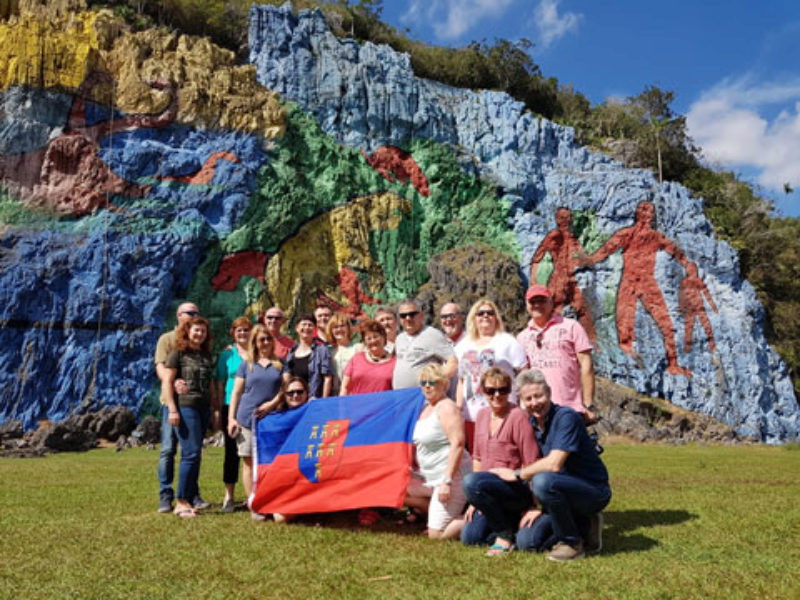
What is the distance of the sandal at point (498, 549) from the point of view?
4.39m

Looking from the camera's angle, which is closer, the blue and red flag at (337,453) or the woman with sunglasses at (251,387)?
the blue and red flag at (337,453)

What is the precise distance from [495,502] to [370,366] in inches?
81.3

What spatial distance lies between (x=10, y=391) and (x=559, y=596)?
19.8 m

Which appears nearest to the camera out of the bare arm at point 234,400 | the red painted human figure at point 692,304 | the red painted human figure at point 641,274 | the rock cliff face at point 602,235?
the bare arm at point 234,400

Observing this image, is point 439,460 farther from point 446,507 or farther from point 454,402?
point 454,402

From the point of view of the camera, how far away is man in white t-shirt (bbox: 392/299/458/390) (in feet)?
19.3

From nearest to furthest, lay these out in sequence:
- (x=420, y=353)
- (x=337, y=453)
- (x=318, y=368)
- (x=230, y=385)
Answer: (x=337, y=453) < (x=420, y=353) < (x=318, y=368) < (x=230, y=385)

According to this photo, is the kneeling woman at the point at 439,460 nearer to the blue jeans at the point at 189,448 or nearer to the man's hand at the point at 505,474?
the man's hand at the point at 505,474

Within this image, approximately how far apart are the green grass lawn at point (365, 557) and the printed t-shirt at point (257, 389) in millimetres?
960

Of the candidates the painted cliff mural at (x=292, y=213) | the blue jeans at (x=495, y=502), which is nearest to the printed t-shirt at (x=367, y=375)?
the blue jeans at (x=495, y=502)

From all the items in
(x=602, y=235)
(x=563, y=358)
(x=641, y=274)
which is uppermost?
(x=602, y=235)

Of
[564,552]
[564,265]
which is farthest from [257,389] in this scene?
[564,265]

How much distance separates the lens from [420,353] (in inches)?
232

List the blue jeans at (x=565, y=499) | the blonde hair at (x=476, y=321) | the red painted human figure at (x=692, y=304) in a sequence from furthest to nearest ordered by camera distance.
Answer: the red painted human figure at (x=692, y=304) → the blonde hair at (x=476, y=321) → the blue jeans at (x=565, y=499)
